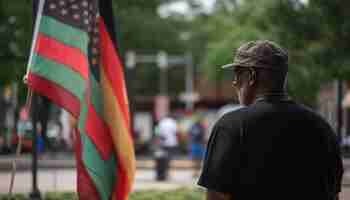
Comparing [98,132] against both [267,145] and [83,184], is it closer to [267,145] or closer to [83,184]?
[83,184]

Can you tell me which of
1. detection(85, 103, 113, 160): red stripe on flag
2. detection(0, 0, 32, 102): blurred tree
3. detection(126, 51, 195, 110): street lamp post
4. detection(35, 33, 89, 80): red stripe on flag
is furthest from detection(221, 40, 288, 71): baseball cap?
detection(126, 51, 195, 110): street lamp post

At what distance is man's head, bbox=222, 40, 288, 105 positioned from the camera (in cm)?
358

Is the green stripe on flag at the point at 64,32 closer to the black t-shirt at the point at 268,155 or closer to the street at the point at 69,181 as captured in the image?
the black t-shirt at the point at 268,155

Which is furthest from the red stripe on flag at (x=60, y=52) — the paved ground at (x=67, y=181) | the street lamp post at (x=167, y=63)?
the street lamp post at (x=167, y=63)

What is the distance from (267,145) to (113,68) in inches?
133

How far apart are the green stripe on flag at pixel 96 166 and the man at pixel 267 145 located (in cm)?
257

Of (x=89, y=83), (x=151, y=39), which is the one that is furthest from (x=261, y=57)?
(x=151, y=39)

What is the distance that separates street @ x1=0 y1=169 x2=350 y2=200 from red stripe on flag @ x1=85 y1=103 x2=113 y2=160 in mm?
7618

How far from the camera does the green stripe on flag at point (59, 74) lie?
21.9 ft

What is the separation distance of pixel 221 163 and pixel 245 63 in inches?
18.9

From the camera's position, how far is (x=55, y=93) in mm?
6734

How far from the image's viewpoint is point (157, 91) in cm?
7106

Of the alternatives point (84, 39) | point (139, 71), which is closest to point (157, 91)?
point (139, 71)

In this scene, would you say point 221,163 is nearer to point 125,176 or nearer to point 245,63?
point 245,63
